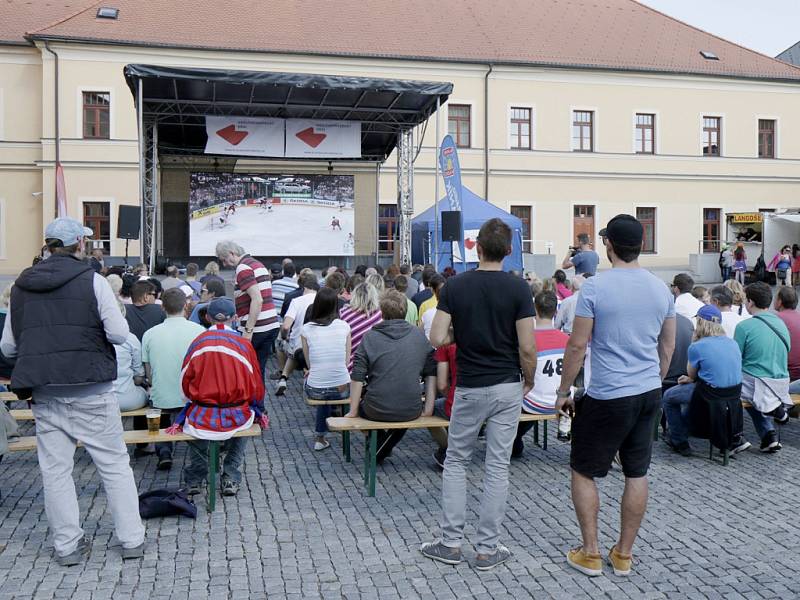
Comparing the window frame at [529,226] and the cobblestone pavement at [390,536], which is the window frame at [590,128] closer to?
Answer: the window frame at [529,226]


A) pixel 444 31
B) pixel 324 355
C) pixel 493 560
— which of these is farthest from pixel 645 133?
pixel 493 560

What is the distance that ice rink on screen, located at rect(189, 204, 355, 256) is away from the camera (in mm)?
27156

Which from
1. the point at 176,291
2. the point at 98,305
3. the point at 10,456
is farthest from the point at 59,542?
the point at 10,456

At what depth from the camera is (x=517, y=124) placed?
105 ft

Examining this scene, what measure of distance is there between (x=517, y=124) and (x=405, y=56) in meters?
5.28

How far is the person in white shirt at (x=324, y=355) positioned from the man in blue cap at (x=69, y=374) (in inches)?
104

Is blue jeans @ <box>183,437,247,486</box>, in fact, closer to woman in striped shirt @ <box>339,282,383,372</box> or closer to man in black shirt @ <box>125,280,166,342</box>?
man in black shirt @ <box>125,280,166,342</box>

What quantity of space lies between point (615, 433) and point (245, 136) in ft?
59.9

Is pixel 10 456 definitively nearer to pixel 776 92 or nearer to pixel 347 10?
pixel 347 10

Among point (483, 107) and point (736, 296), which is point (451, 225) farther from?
point (483, 107)

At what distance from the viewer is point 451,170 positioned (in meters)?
18.0

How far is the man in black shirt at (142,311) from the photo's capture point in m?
7.08

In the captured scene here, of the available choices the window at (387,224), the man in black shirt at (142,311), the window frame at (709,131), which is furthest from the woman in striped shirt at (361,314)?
the window frame at (709,131)

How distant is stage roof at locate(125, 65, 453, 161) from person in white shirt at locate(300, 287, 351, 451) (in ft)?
34.7
